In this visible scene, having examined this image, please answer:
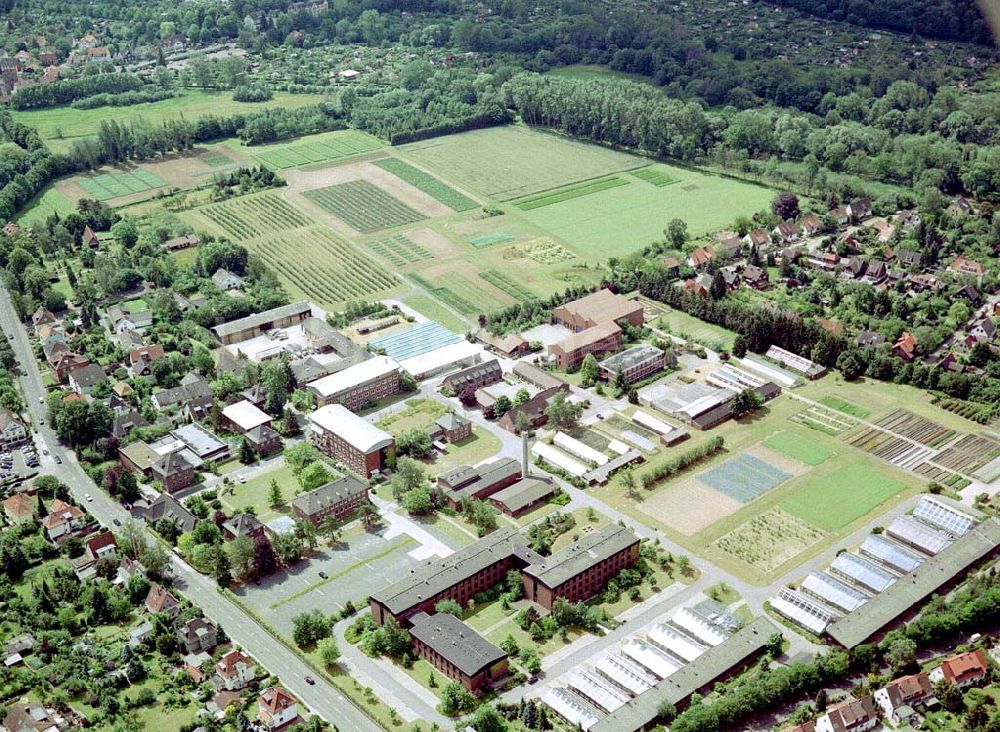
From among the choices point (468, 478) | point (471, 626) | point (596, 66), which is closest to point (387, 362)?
point (468, 478)

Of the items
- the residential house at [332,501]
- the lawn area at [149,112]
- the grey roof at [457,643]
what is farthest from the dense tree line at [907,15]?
the grey roof at [457,643]

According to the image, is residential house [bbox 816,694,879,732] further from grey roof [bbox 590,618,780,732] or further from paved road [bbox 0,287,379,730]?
paved road [bbox 0,287,379,730]

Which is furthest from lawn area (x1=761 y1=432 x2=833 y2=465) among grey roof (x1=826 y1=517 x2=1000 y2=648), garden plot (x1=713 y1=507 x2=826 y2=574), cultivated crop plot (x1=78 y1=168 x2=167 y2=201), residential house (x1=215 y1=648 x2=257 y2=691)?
cultivated crop plot (x1=78 y1=168 x2=167 y2=201)

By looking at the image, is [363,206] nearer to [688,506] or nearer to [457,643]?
[688,506]

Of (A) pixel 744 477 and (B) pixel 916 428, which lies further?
(B) pixel 916 428

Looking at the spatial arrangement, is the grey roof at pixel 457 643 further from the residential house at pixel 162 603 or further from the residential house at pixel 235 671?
the residential house at pixel 162 603

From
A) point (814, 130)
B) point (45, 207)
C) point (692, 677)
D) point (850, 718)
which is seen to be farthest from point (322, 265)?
point (850, 718)
